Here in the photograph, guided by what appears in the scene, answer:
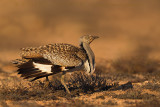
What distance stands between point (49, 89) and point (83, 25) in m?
21.1

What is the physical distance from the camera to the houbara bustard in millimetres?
6836

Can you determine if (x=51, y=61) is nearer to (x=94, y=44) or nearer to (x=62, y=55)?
(x=62, y=55)

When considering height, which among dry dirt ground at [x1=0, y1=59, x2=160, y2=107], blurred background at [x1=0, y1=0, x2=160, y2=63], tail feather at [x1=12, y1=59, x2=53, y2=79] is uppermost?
blurred background at [x1=0, y1=0, x2=160, y2=63]

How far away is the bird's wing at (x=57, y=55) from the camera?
695 centimetres

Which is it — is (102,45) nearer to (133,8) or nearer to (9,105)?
(133,8)

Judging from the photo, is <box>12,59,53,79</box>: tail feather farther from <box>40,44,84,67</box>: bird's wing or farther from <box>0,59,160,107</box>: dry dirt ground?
<box>0,59,160,107</box>: dry dirt ground

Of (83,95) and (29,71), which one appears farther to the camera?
(83,95)

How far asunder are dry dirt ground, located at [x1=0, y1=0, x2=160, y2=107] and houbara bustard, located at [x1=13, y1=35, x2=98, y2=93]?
0.62 meters

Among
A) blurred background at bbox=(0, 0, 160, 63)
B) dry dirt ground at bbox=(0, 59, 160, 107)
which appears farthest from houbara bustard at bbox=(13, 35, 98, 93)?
blurred background at bbox=(0, 0, 160, 63)

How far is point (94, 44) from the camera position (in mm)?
22156

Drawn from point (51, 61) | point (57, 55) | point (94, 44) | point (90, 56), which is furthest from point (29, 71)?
point (94, 44)

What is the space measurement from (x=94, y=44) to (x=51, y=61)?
1533cm

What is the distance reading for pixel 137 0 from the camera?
34.5 meters

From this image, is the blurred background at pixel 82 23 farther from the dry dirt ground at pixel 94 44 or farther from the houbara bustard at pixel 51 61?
the houbara bustard at pixel 51 61
